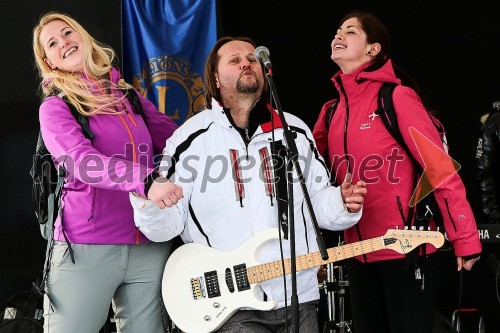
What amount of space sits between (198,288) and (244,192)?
1.46ft

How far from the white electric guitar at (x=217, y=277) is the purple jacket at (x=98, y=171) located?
219mm

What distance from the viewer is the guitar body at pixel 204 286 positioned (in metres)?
3.01

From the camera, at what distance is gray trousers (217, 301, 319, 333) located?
2.99 meters

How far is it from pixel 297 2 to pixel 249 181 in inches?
109

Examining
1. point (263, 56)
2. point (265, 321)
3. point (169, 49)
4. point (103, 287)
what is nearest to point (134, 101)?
point (263, 56)

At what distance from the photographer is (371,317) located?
3.49 m

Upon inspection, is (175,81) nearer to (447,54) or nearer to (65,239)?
(65,239)

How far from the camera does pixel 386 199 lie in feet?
11.1

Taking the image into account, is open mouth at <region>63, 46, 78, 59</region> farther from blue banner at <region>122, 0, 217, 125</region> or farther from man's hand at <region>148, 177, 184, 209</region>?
blue banner at <region>122, 0, 217, 125</region>

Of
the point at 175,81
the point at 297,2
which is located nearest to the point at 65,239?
the point at 175,81

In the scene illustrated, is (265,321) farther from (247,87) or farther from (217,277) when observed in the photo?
(247,87)

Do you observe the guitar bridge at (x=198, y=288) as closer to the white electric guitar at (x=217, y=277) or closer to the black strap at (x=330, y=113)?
the white electric guitar at (x=217, y=277)

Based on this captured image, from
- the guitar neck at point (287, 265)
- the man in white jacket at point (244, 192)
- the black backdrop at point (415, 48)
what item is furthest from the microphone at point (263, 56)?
the black backdrop at point (415, 48)

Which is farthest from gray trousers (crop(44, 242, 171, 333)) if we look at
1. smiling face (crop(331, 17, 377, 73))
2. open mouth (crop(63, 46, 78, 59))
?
smiling face (crop(331, 17, 377, 73))
